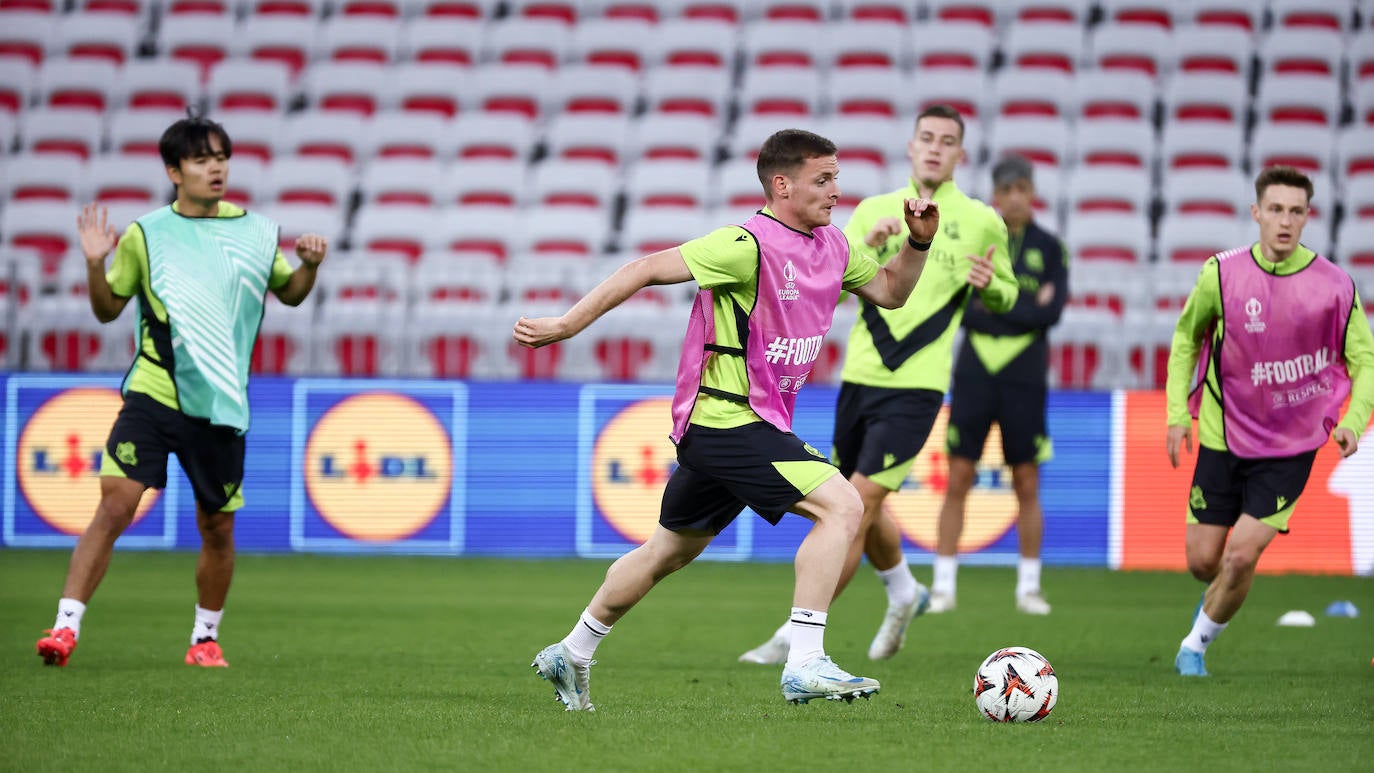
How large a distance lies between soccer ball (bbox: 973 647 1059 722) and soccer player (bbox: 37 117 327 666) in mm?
3321

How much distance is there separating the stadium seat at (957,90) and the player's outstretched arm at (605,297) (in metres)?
12.7

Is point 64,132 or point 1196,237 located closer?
point 1196,237

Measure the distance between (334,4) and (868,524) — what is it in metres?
14.7

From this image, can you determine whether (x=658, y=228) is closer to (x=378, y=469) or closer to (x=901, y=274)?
(x=378, y=469)

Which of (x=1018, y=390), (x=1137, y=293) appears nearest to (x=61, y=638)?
(x=1018, y=390)

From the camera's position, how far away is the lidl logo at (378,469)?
1251 centimetres

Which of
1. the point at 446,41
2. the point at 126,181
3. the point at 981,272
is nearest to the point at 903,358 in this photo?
the point at 981,272

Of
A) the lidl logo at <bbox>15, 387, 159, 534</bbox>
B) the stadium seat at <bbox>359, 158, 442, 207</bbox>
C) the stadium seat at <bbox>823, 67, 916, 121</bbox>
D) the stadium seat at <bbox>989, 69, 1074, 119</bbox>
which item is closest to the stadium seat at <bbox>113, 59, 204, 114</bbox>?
A: the stadium seat at <bbox>359, 158, 442, 207</bbox>

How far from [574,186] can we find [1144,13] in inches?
274

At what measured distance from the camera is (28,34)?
19156 mm

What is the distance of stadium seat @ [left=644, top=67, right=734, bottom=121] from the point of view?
18000 mm

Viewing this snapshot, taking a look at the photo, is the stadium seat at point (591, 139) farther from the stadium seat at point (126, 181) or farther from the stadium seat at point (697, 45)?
the stadium seat at point (126, 181)

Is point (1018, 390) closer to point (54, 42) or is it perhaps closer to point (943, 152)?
point (943, 152)

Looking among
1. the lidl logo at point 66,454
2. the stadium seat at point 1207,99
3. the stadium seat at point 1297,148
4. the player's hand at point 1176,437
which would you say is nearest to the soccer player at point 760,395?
the player's hand at point 1176,437
